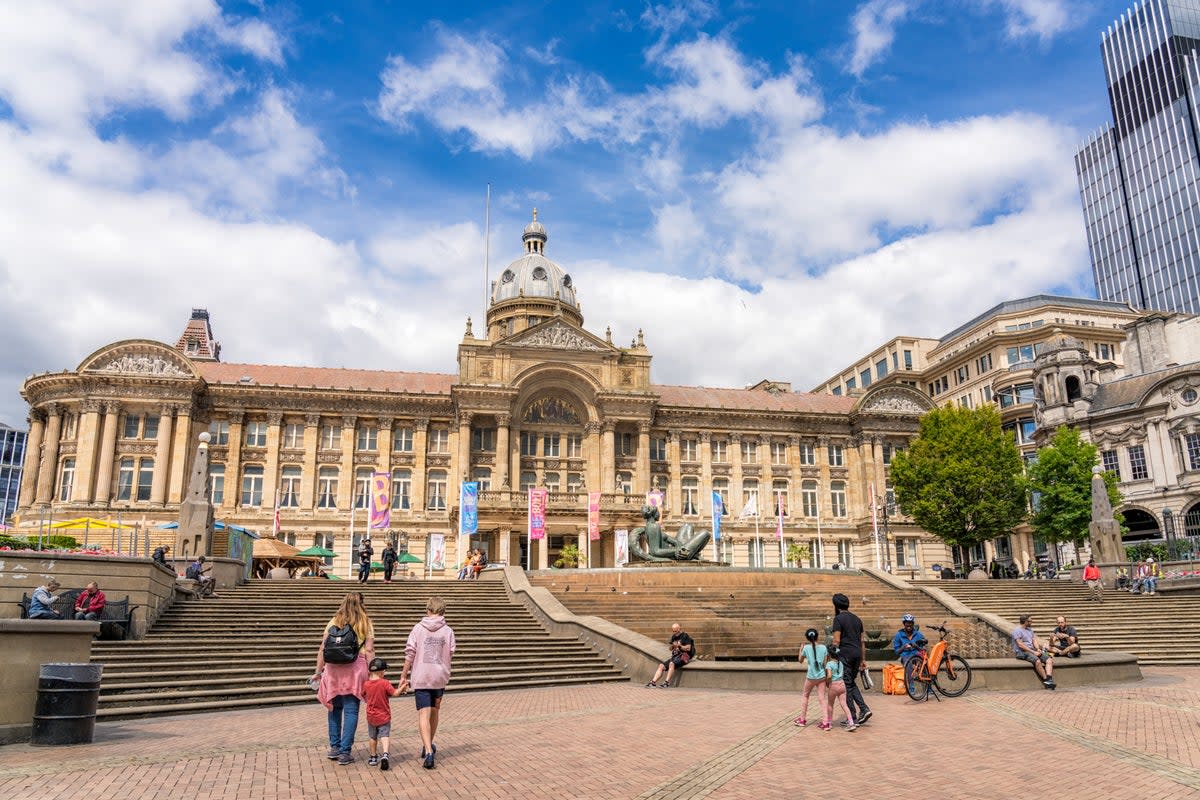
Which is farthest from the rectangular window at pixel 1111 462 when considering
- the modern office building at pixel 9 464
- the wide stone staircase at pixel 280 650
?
the modern office building at pixel 9 464

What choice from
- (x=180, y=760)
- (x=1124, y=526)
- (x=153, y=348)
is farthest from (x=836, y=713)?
(x=153, y=348)

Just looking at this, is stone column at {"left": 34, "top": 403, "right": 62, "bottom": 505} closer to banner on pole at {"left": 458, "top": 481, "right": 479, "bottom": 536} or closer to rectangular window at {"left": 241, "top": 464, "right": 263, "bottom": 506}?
rectangular window at {"left": 241, "top": 464, "right": 263, "bottom": 506}

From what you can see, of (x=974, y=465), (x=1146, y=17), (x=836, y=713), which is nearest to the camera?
(x=836, y=713)

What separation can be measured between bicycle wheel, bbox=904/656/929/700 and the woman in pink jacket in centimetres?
970

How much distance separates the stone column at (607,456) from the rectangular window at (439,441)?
Answer: 441 inches

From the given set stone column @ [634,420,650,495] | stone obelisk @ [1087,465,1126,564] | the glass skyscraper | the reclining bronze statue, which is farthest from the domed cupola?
the glass skyscraper

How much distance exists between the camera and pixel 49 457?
5441 cm

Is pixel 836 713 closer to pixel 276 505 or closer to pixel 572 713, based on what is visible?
pixel 572 713

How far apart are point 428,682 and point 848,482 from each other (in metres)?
61.2

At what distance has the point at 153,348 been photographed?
184 feet

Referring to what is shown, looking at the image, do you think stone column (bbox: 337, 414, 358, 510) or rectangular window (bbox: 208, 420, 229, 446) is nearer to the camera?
rectangular window (bbox: 208, 420, 229, 446)

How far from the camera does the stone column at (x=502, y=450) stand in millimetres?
57656

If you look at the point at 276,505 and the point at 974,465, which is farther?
the point at 276,505

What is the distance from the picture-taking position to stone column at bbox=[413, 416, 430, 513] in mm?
59500
